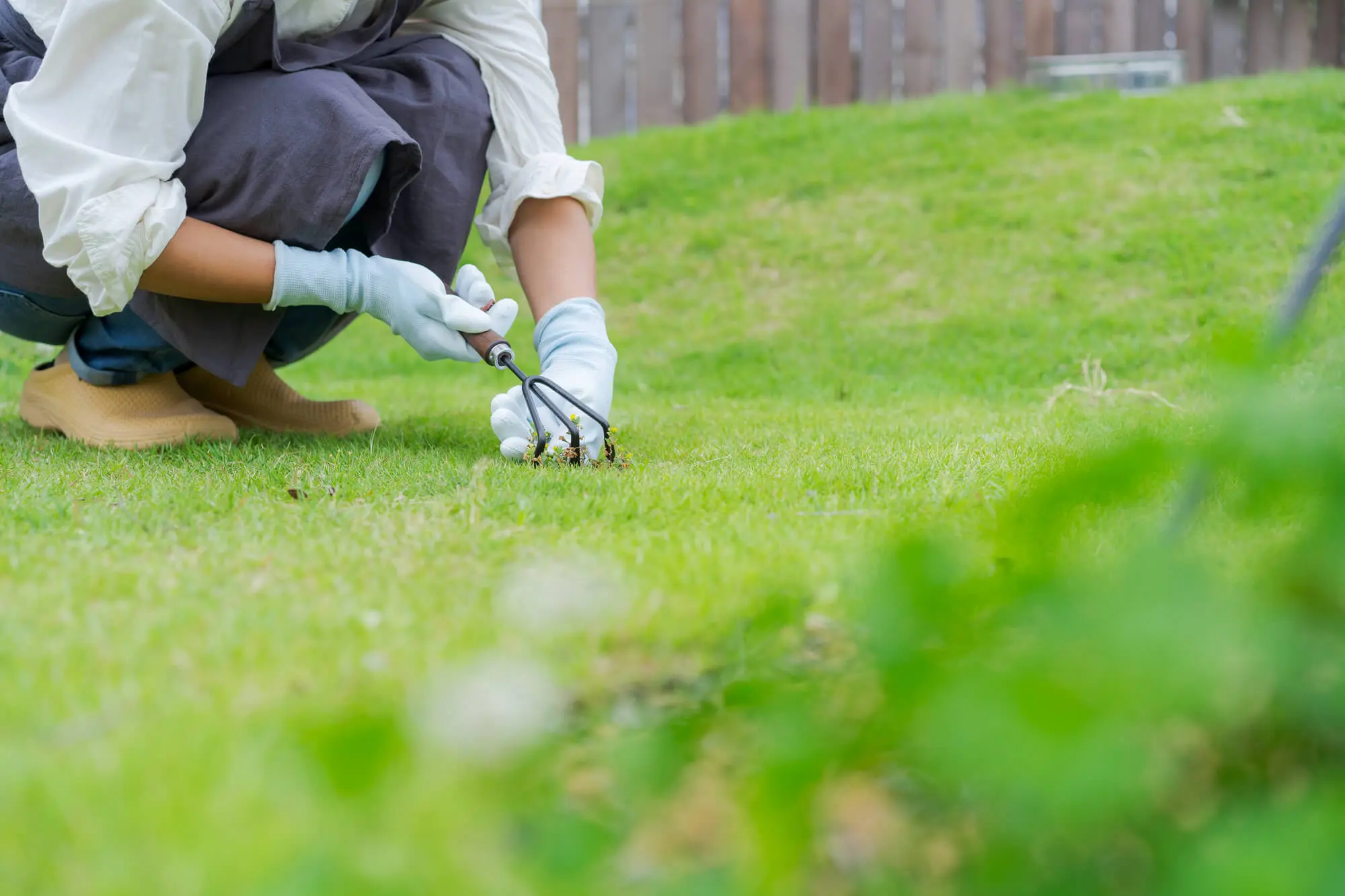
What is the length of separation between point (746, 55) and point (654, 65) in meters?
0.46

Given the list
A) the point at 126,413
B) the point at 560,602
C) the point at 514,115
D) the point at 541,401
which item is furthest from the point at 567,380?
the point at 560,602

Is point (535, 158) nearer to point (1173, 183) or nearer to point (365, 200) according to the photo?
point (365, 200)

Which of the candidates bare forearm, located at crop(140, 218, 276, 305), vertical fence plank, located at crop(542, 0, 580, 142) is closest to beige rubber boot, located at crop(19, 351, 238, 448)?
bare forearm, located at crop(140, 218, 276, 305)

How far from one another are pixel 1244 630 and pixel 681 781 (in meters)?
0.28

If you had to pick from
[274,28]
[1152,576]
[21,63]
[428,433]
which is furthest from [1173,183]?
[1152,576]

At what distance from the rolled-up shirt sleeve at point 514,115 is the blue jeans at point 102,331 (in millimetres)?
328

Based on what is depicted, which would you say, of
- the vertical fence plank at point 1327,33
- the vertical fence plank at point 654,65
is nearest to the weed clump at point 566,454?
the vertical fence plank at point 654,65

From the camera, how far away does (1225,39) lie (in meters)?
5.92

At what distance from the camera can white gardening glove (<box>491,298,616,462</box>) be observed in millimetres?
1794

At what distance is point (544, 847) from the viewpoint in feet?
1.73

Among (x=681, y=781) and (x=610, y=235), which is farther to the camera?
(x=610, y=235)

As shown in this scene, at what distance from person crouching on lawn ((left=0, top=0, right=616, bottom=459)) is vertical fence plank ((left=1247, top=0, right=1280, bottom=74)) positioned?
5002 millimetres

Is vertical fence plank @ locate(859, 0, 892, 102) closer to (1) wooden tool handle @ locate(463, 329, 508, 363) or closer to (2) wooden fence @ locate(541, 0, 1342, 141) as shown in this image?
(2) wooden fence @ locate(541, 0, 1342, 141)

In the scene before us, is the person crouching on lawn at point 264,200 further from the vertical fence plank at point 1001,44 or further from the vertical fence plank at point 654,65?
the vertical fence plank at point 1001,44
